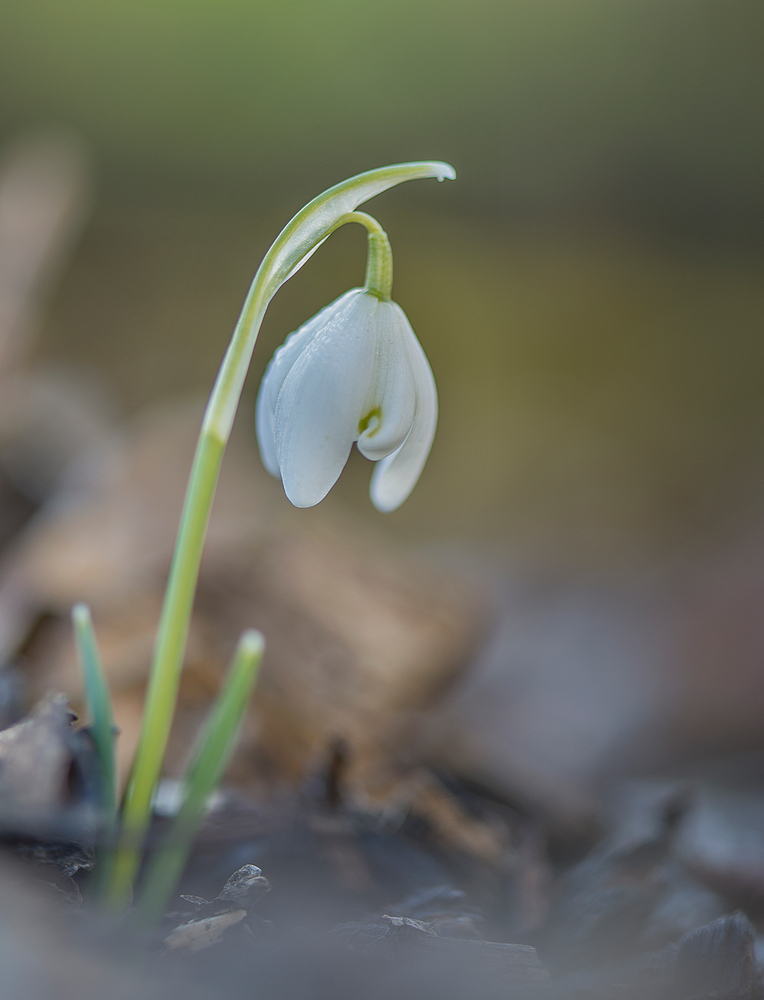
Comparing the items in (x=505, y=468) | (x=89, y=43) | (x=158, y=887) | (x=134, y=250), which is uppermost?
(x=89, y=43)

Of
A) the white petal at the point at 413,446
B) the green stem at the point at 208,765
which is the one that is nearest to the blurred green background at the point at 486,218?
the white petal at the point at 413,446

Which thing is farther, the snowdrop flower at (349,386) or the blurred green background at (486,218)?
the blurred green background at (486,218)

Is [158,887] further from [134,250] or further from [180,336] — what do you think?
[134,250]

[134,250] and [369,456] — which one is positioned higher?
[134,250]

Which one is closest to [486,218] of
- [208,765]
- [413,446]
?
[413,446]

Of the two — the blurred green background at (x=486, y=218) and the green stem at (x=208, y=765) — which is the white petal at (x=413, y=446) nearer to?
the green stem at (x=208, y=765)

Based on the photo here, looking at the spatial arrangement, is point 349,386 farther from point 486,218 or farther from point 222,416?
point 486,218

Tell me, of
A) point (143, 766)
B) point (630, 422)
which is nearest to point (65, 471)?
point (143, 766)

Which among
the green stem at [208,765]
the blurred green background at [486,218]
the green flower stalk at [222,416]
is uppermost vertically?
the blurred green background at [486,218]
